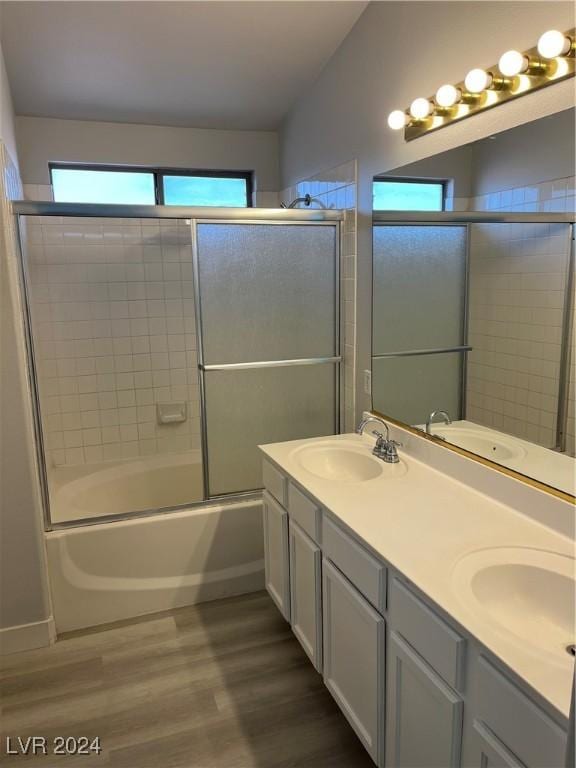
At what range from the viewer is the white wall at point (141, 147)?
10.8 ft

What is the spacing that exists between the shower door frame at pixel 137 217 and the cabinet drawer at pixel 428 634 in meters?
1.49

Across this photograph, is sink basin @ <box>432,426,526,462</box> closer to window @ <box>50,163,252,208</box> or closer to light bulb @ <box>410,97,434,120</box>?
light bulb @ <box>410,97,434,120</box>

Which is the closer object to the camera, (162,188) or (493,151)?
(493,151)

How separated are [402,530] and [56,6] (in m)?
2.46

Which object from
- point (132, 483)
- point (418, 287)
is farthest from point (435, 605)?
point (132, 483)

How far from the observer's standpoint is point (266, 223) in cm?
268

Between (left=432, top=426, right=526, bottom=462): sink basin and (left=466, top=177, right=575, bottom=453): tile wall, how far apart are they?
0.05m

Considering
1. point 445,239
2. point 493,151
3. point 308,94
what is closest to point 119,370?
point 308,94

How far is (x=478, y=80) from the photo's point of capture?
1.68 meters

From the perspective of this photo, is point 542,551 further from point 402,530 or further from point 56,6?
point 56,6

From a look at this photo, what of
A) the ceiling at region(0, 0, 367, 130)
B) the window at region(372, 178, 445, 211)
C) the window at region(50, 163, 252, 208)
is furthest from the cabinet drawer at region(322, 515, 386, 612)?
the window at region(50, 163, 252, 208)

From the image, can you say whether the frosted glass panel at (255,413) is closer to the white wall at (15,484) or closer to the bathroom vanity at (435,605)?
the bathroom vanity at (435,605)

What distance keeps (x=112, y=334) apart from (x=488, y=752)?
3.06 metres

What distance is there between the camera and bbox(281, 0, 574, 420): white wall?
160cm
